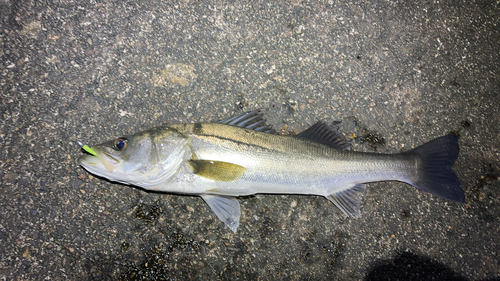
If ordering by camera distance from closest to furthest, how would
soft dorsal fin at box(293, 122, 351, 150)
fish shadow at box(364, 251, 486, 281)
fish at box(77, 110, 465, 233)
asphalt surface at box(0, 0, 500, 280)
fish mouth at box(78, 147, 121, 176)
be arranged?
fish mouth at box(78, 147, 121, 176) < fish at box(77, 110, 465, 233) < asphalt surface at box(0, 0, 500, 280) < soft dorsal fin at box(293, 122, 351, 150) < fish shadow at box(364, 251, 486, 281)

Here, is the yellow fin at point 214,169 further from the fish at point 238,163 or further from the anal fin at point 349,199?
the anal fin at point 349,199

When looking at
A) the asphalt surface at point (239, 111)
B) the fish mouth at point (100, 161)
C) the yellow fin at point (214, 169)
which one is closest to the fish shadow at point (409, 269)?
the asphalt surface at point (239, 111)

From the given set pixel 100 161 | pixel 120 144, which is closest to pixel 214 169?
pixel 120 144

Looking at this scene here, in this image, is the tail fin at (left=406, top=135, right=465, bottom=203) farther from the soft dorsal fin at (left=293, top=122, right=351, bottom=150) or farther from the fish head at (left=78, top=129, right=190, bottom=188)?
the fish head at (left=78, top=129, right=190, bottom=188)

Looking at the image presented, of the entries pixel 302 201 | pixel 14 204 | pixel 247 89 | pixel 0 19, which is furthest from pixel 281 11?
pixel 14 204

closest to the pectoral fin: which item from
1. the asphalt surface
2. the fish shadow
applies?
the asphalt surface

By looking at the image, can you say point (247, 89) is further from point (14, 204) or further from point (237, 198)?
point (14, 204)

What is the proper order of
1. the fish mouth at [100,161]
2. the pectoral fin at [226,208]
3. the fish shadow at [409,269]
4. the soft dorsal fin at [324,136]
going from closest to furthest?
the fish mouth at [100,161], the pectoral fin at [226,208], the soft dorsal fin at [324,136], the fish shadow at [409,269]
